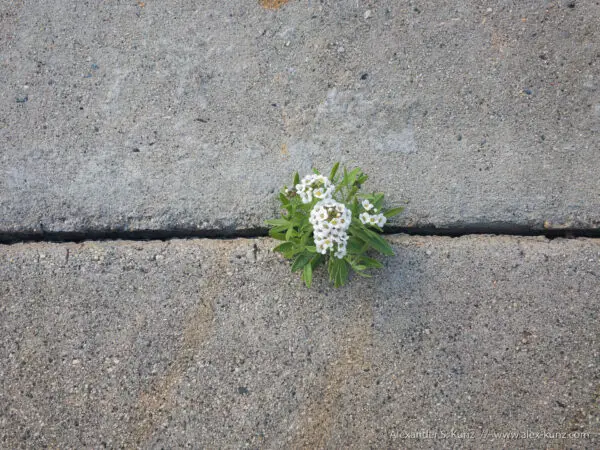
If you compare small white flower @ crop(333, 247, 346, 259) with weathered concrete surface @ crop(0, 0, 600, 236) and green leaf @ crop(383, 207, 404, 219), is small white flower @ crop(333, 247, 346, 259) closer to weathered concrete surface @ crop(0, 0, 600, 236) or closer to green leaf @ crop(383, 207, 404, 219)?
green leaf @ crop(383, 207, 404, 219)

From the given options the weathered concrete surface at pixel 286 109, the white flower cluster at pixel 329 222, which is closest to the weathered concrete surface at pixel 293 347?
the weathered concrete surface at pixel 286 109

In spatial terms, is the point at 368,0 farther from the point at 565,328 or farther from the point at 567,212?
the point at 565,328

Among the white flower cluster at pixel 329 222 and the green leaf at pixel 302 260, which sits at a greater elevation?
the white flower cluster at pixel 329 222

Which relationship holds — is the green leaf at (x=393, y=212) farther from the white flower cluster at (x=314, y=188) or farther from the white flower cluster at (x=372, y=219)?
the white flower cluster at (x=314, y=188)

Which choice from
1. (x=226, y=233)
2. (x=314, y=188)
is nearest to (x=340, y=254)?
(x=314, y=188)

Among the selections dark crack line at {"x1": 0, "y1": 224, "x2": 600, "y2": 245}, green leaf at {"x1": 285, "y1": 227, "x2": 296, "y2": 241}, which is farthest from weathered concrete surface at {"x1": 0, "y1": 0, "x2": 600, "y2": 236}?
green leaf at {"x1": 285, "y1": 227, "x2": 296, "y2": 241}
